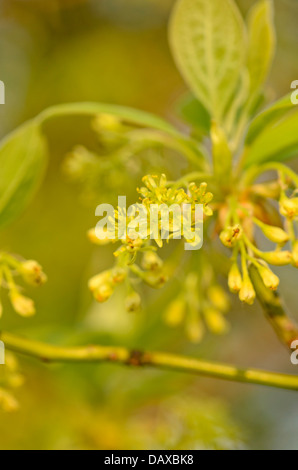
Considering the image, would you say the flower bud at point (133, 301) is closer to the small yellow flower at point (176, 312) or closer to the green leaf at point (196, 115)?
the small yellow flower at point (176, 312)

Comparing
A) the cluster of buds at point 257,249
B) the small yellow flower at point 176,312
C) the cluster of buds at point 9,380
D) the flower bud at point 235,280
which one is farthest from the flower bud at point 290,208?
the cluster of buds at point 9,380

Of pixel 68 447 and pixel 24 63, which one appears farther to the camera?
pixel 24 63

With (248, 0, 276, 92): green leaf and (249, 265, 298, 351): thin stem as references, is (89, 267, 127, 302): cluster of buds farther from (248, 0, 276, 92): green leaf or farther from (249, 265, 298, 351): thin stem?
(248, 0, 276, 92): green leaf
